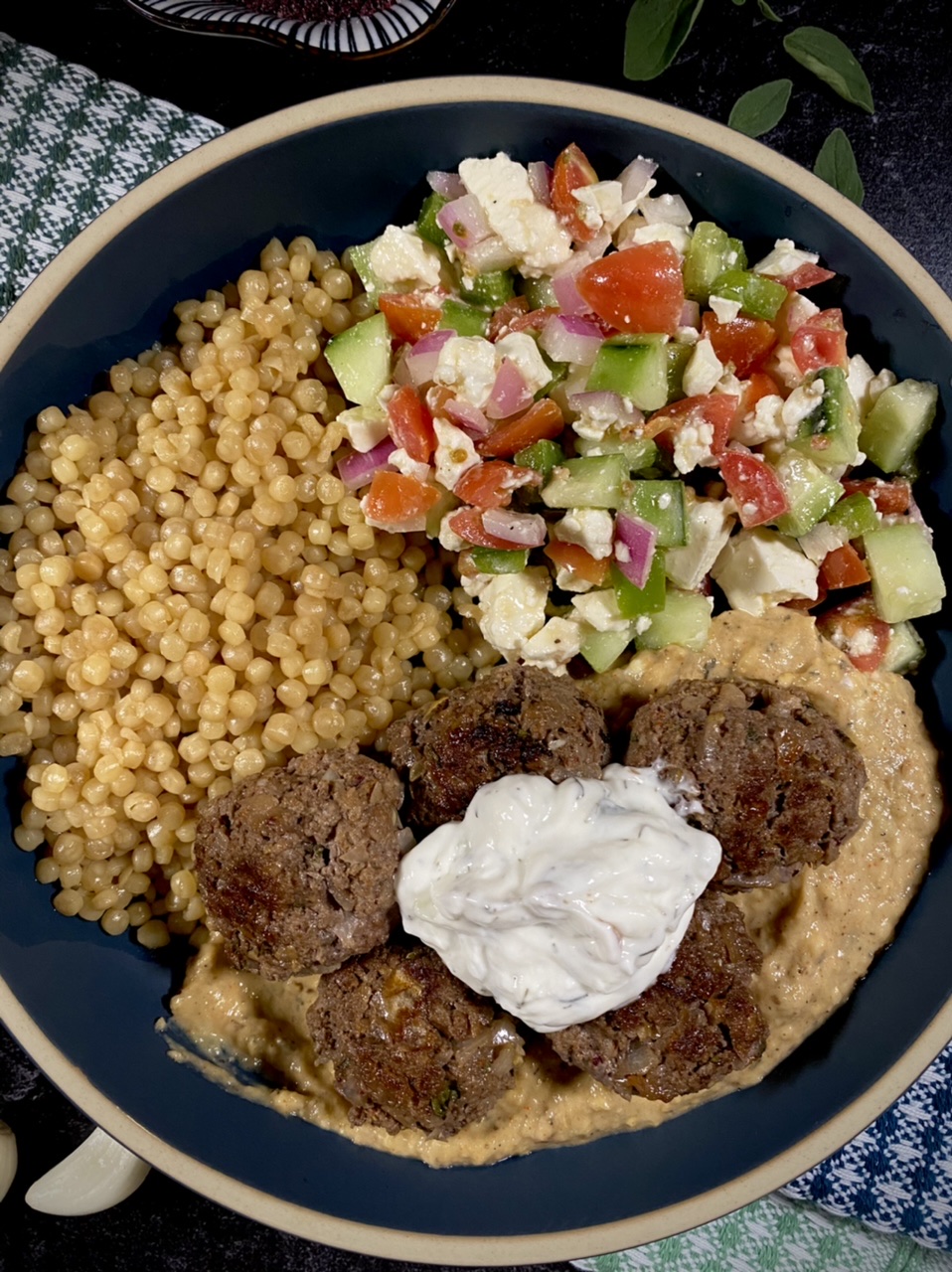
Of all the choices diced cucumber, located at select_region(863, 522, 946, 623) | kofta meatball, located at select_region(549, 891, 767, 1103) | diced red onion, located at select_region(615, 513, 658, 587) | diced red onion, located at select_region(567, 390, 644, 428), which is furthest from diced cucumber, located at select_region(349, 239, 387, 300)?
kofta meatball, located at select_region(549, 891, 767, 1103)

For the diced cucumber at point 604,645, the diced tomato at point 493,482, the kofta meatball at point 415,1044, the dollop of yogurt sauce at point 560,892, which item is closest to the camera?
the dollop of yogurt sauce at point 560,892

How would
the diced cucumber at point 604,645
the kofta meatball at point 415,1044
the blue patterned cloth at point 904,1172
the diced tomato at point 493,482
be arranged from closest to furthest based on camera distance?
the kofta meatball at point 415,1044 → the diced tomato at point 493,482 → the diced cucumber at point 604,645 → the blue patterned cloth at point 904,1172

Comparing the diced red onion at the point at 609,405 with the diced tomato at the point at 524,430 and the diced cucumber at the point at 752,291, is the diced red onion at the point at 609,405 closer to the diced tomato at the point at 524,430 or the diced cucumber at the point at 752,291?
the diced tomato at the point at 524,430

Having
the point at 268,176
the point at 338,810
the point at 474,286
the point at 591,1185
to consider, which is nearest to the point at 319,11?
the point at 268,176

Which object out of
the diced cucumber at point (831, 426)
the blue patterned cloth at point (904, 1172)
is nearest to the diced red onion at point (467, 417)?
the diced cucumber at point (831, 426)

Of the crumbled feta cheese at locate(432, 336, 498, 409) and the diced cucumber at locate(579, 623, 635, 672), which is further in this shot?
the diced cucumber at locate(579, 623, 635, 672)

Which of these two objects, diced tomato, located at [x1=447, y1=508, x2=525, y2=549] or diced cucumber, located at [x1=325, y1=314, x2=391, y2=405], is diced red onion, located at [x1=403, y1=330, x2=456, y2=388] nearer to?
diced cucumber, located at [x1=325, y1=314, x2=391, y2=405]

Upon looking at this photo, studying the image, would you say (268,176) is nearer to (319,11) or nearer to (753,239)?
(319,11)
